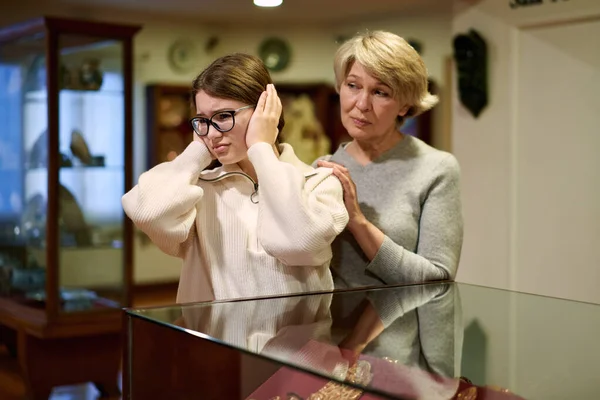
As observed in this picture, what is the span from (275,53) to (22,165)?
453cm

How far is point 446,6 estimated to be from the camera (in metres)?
7.78

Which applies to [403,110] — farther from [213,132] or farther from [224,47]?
[224,47]

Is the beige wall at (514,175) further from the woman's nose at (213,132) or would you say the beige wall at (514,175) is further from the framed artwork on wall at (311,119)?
the framed artwork on wall at (311,119)

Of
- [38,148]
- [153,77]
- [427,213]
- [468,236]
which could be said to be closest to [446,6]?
[153,77]

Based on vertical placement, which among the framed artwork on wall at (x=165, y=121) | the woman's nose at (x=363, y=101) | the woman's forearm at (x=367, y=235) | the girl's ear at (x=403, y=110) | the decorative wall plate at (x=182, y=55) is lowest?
the woman's forearm at (x=367, y=235)

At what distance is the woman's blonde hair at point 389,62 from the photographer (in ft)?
6.19

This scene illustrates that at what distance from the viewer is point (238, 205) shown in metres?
1.67

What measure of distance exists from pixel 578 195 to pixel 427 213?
2.29m

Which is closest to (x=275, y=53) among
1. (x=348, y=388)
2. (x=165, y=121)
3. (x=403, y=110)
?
(x=165, y=121)

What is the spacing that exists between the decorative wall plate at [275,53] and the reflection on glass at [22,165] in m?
4.17

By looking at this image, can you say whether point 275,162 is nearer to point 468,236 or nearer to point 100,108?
point 468,236

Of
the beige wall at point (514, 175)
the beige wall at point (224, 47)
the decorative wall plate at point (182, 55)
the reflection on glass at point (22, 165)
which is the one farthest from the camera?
the decorative wall plate at point (182, 55)

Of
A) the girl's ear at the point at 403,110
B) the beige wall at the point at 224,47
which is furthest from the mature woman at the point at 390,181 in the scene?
the beige wall at the point at 224,47

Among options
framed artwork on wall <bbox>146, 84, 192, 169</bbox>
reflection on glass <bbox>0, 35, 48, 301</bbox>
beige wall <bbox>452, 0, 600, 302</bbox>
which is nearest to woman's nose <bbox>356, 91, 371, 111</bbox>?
beige wall <bbox>452, 0, 600, 302</bbox>
